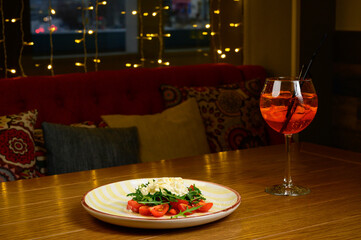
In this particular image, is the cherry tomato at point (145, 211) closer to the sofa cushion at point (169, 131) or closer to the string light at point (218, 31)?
the sofa cushion at point (169, 131)

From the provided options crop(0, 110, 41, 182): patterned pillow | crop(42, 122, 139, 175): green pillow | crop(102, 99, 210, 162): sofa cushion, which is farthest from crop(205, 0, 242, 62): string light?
crop(0, 110, 41, 182): patterned pillow

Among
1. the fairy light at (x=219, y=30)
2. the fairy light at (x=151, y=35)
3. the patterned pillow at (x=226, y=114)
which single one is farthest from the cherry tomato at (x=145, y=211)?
the fairy light at (x=219, y=30)

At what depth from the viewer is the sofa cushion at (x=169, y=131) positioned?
8.21 ft

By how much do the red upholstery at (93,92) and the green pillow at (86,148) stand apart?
0.26m

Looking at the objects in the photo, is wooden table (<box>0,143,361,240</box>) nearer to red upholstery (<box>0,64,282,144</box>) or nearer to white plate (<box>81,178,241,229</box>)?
white plate (<box>81,178,241,229</box>)

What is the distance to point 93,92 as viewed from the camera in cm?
269

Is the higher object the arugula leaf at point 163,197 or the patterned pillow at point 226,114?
the arugula leaf at point 163,197

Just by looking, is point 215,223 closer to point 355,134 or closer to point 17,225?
point 17,225

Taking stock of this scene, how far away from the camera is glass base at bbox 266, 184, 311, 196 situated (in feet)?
4.25

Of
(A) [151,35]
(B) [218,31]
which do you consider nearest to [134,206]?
(A) [151,35]

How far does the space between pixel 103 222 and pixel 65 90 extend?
1.58 m

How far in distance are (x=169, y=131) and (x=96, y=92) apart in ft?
1.36

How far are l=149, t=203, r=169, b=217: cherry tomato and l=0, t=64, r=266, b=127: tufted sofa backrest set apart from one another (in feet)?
5.08

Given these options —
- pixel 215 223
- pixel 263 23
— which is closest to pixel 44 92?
pixel 263 23
